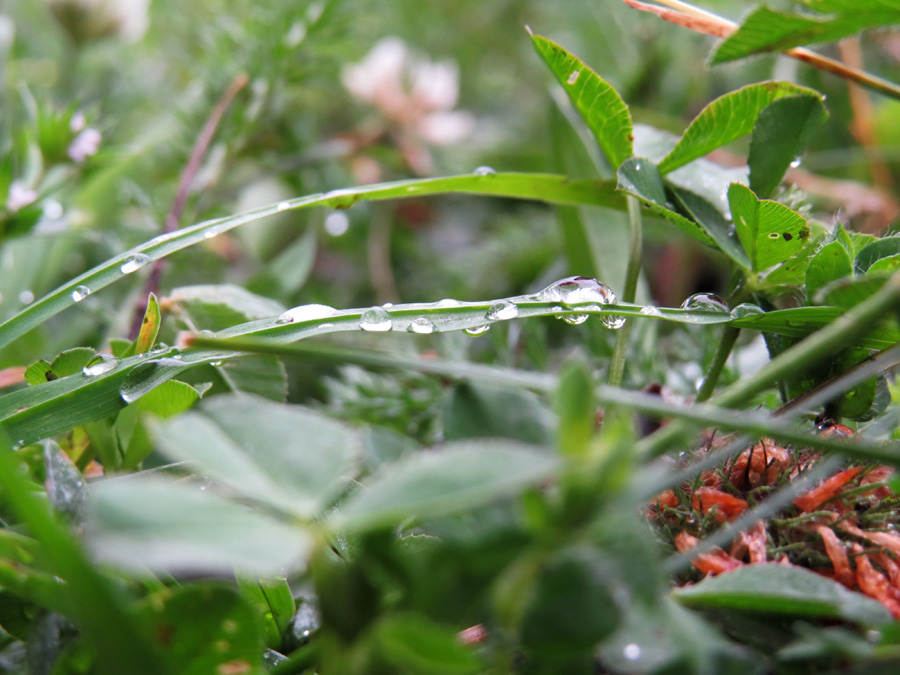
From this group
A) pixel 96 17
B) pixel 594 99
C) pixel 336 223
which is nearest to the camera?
pixel 594 99

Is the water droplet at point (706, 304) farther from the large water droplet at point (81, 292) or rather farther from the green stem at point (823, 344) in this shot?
the large water droplet at point (81, 292)

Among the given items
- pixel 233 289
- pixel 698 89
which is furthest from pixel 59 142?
pixel 698 89

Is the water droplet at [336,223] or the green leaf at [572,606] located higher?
the water droplet at [336,223]

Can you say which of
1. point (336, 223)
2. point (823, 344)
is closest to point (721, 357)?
point (823, 344)

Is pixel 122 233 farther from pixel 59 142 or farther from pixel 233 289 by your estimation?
pixel 233 289

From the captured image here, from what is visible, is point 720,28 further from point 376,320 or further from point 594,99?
point 376,320

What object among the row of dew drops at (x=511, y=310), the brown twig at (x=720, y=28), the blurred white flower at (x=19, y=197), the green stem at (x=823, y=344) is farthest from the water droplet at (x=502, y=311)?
the blurred white flower at (x=19, y=197)

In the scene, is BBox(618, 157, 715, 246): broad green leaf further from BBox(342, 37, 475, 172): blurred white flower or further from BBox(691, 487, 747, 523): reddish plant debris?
BBox(342, 37, 475, 172): blurred white flower
